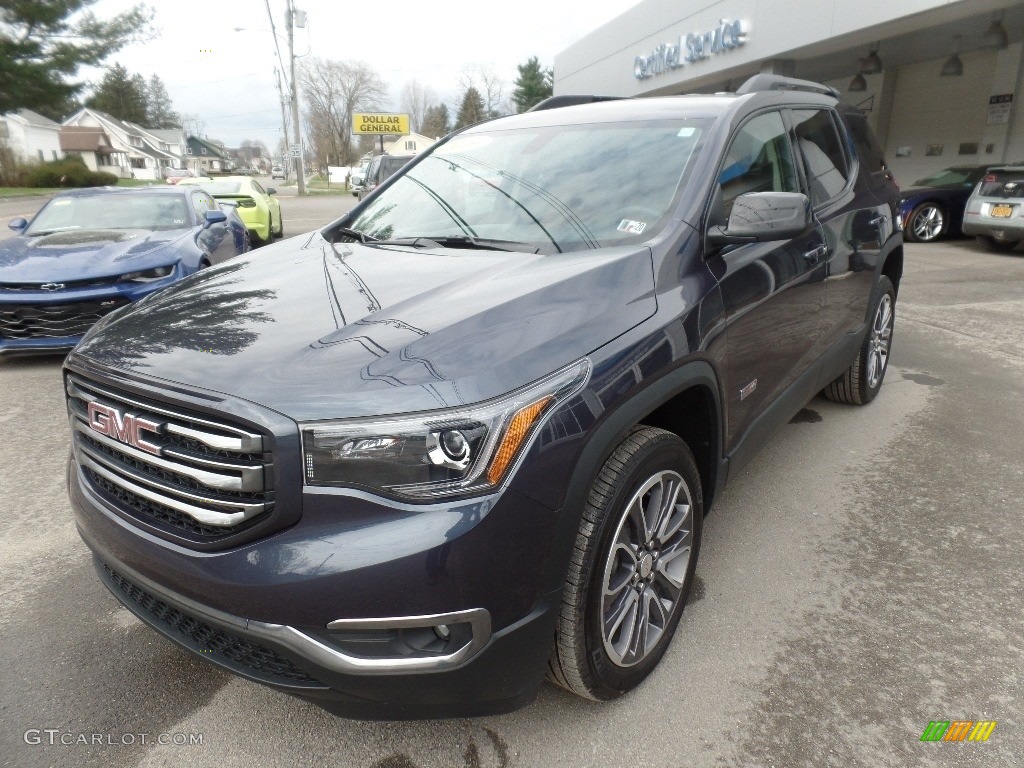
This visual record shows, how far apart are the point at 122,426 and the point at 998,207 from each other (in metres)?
13.3

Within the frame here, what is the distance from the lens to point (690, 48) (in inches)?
726

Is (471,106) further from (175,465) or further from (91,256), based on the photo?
(175,465)

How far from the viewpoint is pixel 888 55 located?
677 inches

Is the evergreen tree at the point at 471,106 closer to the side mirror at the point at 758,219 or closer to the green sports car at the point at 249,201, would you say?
the green sports car at the point at 249,201

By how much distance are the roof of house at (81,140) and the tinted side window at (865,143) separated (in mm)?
86571

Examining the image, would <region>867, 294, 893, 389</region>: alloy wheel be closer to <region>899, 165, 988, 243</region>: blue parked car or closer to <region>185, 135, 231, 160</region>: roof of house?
<region>899, 165, 988, 243</region>: blue parked car

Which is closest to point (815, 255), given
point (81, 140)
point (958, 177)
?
point (958, 177)

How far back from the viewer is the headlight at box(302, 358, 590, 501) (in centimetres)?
164

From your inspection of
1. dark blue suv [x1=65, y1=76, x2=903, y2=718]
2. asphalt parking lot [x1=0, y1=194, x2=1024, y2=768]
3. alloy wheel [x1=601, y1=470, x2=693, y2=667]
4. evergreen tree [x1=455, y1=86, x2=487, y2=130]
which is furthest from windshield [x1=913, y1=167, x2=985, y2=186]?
evergreen tree [x1=455, y1=86, x2=487, y2=130]

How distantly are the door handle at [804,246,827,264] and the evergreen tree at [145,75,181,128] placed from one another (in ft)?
412

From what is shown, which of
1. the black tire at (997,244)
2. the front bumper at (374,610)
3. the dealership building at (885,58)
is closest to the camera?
the front bumper at (374,610)

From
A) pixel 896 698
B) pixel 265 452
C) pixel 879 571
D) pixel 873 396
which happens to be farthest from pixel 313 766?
pixel 873 396

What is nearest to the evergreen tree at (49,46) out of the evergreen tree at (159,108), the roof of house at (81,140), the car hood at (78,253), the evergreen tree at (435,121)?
the car hood at (78,253)

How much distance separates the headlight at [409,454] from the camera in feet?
5.38
